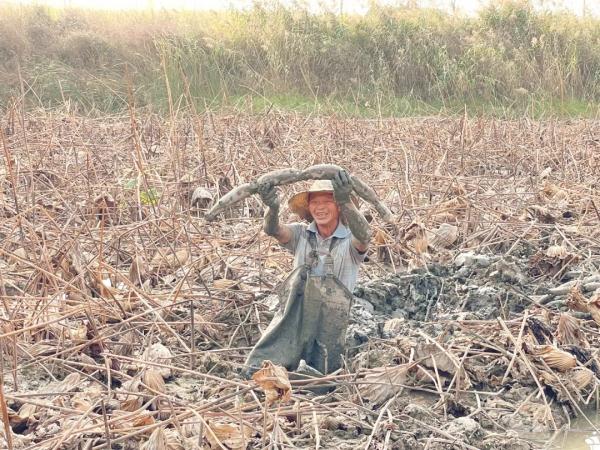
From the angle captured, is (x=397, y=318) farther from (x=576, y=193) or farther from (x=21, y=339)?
(x=576, y=193)

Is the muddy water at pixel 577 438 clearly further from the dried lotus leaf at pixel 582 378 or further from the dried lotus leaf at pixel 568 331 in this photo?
the dried lotus leaf at pixel 568 331

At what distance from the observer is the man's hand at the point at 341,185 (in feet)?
9.57

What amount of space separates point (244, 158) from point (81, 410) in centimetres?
362

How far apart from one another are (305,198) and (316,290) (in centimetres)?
33

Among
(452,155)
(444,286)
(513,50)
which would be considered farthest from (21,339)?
(513,50)

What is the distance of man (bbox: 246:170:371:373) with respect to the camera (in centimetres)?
317

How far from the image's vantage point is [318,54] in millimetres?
14117

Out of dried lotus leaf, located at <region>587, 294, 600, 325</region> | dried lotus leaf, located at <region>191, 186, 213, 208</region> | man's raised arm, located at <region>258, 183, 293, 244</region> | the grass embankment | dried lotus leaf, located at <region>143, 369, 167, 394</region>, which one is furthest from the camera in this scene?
the grass embankment

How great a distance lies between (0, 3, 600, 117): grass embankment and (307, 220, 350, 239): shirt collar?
9.25 metres

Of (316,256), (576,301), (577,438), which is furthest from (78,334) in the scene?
(576,301)

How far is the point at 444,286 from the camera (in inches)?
161

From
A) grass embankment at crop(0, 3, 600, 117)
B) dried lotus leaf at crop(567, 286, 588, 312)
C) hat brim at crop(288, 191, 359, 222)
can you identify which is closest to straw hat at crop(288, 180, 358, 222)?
hat brim at crop(288, 191, 359, 222)

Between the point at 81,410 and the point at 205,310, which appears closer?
the point at 81,410

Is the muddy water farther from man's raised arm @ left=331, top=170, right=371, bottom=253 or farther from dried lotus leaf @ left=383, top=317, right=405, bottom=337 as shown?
man's raised arm @ left=331, top=170, right=371, bottom=253
